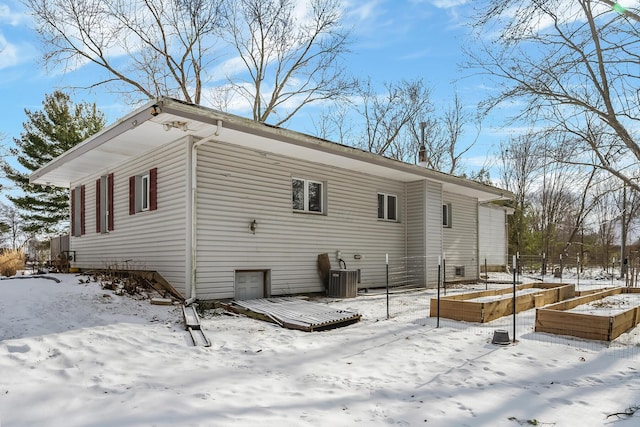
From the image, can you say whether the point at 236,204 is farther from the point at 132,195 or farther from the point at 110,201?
the point at 110,201

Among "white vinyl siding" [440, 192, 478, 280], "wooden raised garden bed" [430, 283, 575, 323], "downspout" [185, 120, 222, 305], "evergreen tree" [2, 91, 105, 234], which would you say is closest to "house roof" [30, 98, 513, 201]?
"downspout" [185, 120, 222, 305]

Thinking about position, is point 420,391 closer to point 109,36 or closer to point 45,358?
point 45,358

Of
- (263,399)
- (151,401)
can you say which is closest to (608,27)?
(263,399)

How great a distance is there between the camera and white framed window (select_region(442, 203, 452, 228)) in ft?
50.9

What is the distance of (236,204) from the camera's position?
909 cm

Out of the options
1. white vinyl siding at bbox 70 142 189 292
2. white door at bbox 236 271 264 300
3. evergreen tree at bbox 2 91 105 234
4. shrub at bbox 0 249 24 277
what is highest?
evergreen tree at bbox 2 91 105 234

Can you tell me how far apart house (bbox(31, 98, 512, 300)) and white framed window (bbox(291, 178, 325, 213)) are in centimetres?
3

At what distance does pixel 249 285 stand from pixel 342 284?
2.31 m

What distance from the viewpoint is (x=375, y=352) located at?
18.6ft

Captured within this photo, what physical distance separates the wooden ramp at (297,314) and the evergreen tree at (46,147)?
20793 millimetres

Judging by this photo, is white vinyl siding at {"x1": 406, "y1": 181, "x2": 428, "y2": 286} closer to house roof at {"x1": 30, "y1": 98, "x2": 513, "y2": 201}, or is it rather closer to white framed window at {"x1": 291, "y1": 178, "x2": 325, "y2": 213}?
house roof at {"x1": 30, "y1": 98, "x2": 513, "y2": 201}

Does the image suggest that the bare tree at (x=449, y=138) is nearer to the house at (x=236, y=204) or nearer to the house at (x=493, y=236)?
the house at (x=493, y=236)

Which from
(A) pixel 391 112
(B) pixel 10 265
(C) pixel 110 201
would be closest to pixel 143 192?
(C) pixel 110 201

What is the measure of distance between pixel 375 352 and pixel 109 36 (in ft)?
67.6
